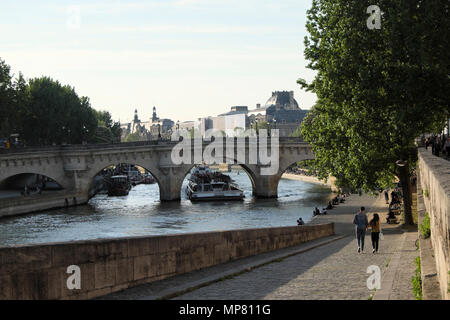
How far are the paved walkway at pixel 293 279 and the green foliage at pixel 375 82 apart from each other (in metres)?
9.68

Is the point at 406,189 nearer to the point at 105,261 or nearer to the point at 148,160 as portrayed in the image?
the point at 105,261

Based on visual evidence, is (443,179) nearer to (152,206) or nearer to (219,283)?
(219,283)

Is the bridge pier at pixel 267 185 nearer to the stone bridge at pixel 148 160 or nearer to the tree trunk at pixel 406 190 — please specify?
the stone bridge at pixel 148 160

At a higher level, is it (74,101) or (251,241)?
(74,101)

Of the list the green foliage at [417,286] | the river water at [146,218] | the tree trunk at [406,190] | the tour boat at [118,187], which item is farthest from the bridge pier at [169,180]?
the green foliage at [417,286]

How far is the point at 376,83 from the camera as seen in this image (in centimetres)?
2781

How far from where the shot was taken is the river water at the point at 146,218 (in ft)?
144

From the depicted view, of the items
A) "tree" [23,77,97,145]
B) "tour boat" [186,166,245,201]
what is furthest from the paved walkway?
"tree" [23,77,97,145]

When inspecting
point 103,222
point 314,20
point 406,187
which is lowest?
point 103,222

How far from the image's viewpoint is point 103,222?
165ft

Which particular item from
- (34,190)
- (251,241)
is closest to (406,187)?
(251,241)

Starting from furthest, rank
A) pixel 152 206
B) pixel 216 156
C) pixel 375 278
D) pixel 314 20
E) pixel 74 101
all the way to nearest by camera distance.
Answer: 1. pixel 74 101
2. pixel 216 156
3. pixel 152 206
4. pixel 314 20
5. pixel 375 278

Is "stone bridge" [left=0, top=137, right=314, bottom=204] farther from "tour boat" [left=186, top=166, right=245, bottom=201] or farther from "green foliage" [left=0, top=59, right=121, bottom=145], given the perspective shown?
"green foliage" [left=0, top=59, right=121, bottom=145]

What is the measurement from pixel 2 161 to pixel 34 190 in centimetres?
1365
